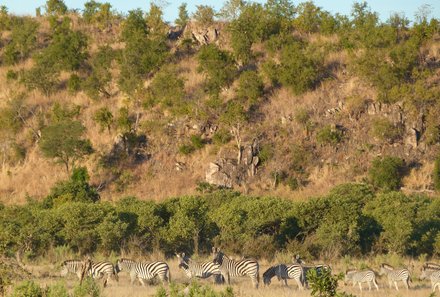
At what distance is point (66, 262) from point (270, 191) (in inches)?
867

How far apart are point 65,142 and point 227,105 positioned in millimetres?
8338

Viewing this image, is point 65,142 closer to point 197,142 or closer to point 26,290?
point 197,142

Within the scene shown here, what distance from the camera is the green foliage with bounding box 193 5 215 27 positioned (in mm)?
57688

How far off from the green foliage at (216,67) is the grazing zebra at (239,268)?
27.4m

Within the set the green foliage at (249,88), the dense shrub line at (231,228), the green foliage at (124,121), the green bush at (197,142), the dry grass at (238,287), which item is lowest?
the dry grass at (238,287)

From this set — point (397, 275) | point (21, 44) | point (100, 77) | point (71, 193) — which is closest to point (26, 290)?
point (397, 275)

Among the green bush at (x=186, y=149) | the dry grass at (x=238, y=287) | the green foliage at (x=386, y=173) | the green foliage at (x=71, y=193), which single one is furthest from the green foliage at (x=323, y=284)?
the green bush at (x=186, y=149)

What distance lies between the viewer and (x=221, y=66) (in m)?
50.4

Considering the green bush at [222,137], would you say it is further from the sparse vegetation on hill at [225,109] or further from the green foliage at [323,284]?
the green foliage at [323,284]

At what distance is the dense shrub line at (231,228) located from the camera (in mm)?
30266

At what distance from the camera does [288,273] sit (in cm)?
2225

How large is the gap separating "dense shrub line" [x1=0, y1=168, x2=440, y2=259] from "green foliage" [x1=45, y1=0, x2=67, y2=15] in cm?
3082

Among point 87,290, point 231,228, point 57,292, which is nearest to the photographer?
point 57,292

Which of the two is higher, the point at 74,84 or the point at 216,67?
the point at 74,84
